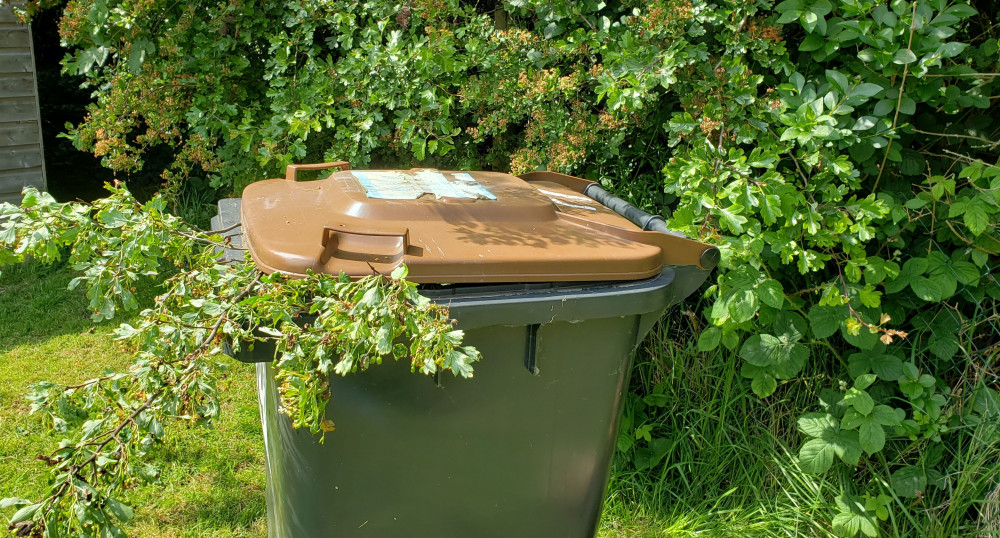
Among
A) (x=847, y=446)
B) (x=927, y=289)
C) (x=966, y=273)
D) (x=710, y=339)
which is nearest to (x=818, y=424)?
(x=847, y=446)

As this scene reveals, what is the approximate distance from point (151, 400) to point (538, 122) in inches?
75.3

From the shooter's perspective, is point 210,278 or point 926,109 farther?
point 926,109

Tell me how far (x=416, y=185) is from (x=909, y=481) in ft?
5.94

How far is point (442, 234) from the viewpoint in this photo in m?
1.86

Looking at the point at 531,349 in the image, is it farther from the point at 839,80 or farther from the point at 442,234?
the point at 839,80

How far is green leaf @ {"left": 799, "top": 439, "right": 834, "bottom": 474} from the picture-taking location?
2389 mm

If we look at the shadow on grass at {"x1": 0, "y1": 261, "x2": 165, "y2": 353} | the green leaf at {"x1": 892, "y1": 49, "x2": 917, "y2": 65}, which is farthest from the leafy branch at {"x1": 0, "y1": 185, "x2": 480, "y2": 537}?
the shadow on grass at {"x1": 0, "y1": 261, "x2": 165, "y2": 353}

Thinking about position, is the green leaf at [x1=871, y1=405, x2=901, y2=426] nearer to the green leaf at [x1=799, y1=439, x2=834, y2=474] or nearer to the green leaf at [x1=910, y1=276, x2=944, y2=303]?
the green leaf at [x1=799, y1=439, x2=834, y2=474]

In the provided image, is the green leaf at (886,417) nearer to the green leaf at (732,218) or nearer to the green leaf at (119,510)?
the green leaf at (732,218)

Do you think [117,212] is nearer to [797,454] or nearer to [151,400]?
[151,400]

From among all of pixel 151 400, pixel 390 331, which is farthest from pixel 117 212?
pixel 390 331

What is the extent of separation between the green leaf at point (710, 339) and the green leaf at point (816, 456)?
0.42 metres

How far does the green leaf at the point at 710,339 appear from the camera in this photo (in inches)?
99.9

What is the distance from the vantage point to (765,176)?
224 centimetres
